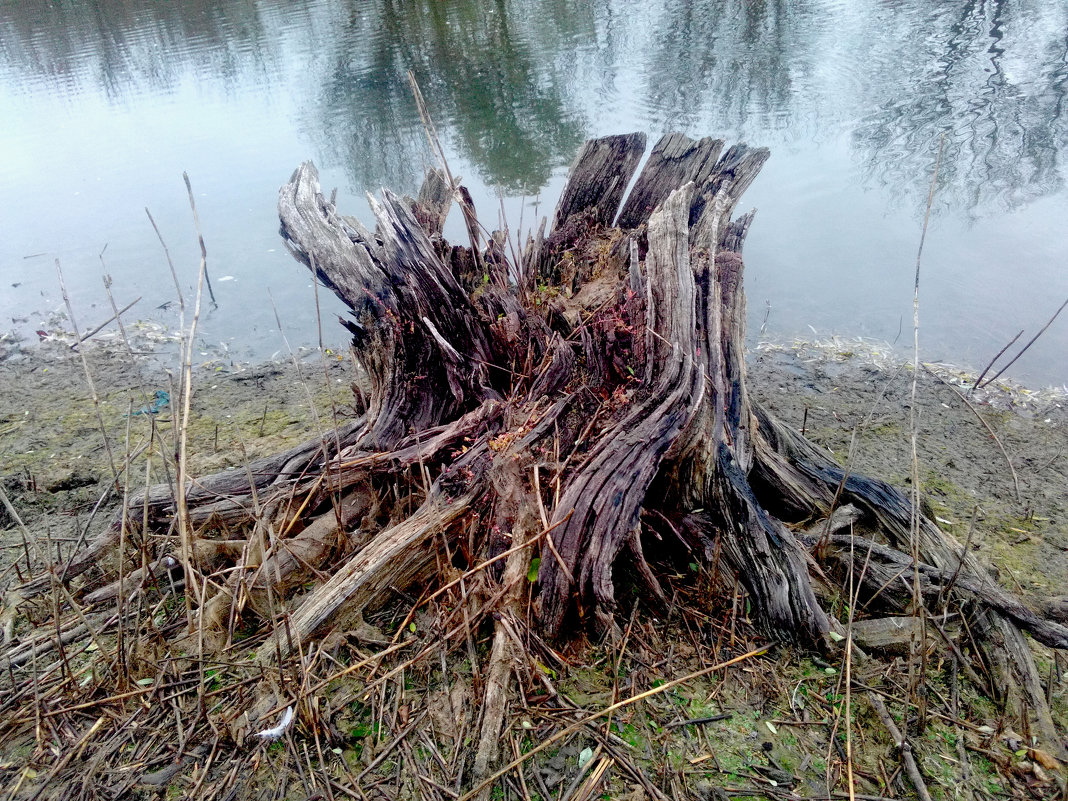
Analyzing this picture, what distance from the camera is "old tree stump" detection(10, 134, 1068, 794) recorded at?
2.38 m

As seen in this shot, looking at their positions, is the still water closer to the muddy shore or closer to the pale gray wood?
the muddy shore

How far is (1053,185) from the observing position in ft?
24.6

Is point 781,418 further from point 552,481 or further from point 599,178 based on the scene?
point 552,481

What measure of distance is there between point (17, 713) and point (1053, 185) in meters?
9.78

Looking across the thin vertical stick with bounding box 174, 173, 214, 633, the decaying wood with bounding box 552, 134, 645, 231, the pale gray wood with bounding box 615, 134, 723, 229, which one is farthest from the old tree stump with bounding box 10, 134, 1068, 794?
the decaying wood with bounding box 552, 134, 645, 231

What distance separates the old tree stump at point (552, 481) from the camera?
2377 millimetres

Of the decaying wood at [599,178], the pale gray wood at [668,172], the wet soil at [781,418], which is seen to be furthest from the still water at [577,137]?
the pale gray wood at [668,172]

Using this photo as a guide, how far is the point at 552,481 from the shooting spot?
99.0 inches

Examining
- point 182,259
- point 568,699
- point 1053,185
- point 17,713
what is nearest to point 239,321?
point 182,259

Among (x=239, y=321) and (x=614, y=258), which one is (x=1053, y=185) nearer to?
(x=614, y=258)

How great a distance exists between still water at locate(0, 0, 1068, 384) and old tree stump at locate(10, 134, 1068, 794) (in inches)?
31.0

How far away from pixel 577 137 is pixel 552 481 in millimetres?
8305

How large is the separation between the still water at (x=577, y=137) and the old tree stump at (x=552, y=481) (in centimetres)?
79

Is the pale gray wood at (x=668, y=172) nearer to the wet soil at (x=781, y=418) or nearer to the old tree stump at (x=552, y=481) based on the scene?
the old tree stump at (x=552, y=481)
